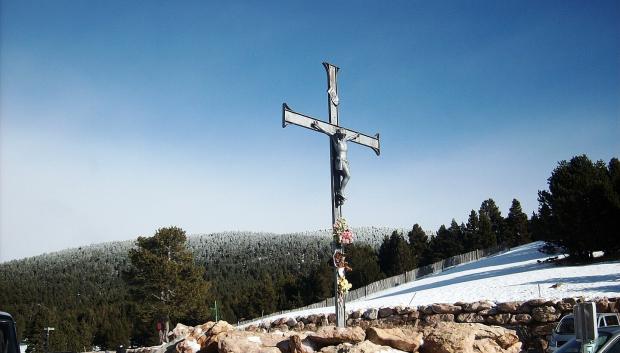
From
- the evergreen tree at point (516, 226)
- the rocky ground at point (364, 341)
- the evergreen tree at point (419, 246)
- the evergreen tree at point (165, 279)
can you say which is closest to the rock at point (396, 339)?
the rocky ground at point (364, 341)

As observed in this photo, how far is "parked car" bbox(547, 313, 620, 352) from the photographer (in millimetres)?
11898

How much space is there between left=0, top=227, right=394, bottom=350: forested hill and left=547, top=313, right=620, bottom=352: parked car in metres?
15.3

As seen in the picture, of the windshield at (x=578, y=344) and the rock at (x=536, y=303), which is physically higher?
the windshield at (x=578, y=344)

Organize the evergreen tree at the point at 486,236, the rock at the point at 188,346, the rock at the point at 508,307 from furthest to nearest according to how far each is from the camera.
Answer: the evergreen tree at the point at 486,236
the rock at the point at 508,307
the rock at the point at 188,346

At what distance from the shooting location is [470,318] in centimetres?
1389

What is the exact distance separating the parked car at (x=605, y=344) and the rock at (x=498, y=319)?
7386mm

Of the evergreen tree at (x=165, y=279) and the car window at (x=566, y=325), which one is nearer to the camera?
the car window at (x=566, y=325)

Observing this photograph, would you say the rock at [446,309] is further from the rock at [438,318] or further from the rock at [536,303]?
the rock at [536,303]

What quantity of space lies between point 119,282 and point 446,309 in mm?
132147

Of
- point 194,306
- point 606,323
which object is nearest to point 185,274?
point 194,306

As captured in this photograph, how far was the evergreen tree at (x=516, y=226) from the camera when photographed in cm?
8869

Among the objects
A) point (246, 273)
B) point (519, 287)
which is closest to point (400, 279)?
point (519, 287)

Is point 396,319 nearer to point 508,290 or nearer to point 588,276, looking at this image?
point 508,290

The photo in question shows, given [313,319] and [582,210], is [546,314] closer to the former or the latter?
[313,319]
